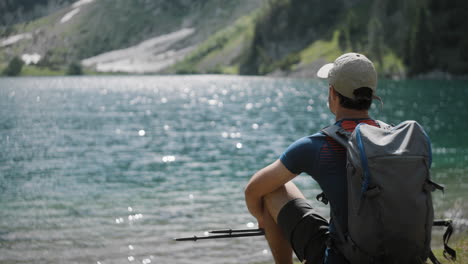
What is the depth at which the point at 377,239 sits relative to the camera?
537cm

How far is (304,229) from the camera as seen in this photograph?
21.4 ft

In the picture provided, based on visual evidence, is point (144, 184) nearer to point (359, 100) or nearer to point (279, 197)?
point (279, 197)

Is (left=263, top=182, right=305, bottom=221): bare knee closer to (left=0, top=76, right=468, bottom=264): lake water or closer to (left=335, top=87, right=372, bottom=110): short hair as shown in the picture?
(left=335, top=87, right=372, bottom=110): short hair

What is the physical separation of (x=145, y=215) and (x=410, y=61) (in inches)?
6661

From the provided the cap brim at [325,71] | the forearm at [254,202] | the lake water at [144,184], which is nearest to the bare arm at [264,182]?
the forearm at [254,202]

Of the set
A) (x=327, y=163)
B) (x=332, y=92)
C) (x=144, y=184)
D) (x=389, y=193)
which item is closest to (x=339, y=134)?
(x=327, y=163)

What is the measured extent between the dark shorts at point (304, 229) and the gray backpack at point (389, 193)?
0.85m

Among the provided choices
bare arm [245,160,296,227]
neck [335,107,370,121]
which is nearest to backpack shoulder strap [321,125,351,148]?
neck [335,107,370,121]

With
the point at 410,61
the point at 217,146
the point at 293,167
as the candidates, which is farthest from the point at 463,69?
the point at 293,167

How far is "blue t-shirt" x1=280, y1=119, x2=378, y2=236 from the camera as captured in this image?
227 inches

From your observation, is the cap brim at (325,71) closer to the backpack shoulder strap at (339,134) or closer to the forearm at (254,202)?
the backpack shoulder strap at (339,134)

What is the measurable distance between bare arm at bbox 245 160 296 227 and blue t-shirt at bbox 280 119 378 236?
0.29m

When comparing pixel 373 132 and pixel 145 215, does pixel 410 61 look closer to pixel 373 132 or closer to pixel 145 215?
Result: pixel 145 215

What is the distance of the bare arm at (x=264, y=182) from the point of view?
6.14 metres
